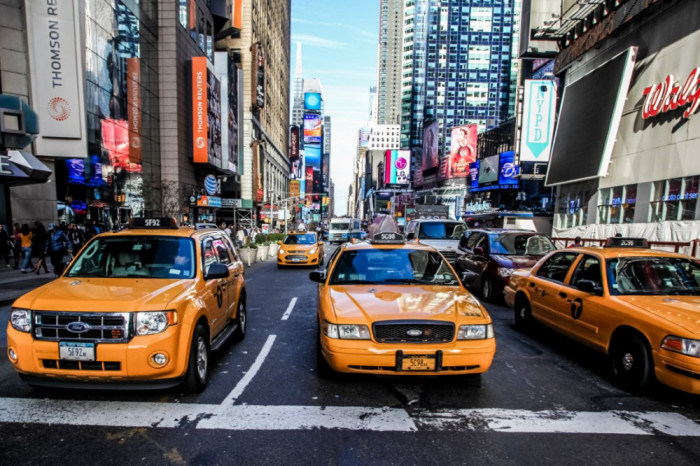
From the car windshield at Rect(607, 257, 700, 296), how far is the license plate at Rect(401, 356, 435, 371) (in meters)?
2.74

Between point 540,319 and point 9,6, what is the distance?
23.3m

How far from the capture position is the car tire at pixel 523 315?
6893 mm

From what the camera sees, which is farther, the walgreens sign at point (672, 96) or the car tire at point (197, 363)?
the walgreens sign at point (672, 96)

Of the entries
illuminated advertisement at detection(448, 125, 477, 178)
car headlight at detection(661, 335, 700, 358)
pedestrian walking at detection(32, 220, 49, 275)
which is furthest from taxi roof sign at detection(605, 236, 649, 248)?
illuminated advertisement at detection(448, 125, 477, 178)

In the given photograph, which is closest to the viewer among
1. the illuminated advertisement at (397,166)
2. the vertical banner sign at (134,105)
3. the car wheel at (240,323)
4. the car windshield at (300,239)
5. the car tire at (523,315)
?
the car wheel at (240,323)

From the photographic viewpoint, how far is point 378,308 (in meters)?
4.25

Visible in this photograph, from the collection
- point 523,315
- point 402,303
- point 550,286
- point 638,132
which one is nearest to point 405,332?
point 402,303

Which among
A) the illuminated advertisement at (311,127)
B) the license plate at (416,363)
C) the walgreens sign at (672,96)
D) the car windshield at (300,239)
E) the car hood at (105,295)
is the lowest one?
the car windshield at (300,239)

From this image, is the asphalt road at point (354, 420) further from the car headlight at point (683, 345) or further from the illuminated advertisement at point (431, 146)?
the illuminated advertisement at point (431, 146)

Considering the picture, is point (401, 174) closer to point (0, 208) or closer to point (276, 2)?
point (276, 2)

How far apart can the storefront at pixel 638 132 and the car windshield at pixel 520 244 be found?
8.51 m

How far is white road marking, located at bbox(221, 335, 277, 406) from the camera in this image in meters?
4.09

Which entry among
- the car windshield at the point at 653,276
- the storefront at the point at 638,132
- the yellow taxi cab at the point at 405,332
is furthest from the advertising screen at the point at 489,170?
the yellow taxi cab at the point at 405,332

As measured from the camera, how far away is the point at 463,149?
75.1m
